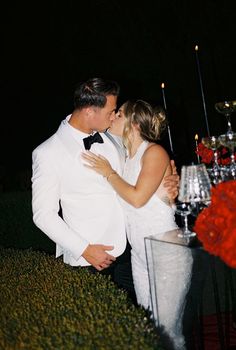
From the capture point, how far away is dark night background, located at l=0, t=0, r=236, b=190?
10.1 metres

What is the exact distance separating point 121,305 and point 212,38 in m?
9.21

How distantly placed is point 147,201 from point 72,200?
44 centimetres

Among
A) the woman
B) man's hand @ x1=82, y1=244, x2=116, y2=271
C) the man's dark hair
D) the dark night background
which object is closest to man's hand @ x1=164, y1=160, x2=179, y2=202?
the woman

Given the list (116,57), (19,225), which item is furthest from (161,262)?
(116,57)

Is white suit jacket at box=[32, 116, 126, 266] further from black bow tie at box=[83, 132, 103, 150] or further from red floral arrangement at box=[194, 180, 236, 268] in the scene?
red floral arrangement at box=[194, 180, 236, 268]

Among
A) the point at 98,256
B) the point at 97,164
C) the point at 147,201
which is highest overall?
the point at 97,164

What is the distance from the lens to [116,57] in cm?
1063

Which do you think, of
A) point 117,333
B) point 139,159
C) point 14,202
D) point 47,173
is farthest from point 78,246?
point 14,202

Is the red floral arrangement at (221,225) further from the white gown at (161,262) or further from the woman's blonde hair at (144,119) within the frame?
the woman's blonde hair at (144,119)

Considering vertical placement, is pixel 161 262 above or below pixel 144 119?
below

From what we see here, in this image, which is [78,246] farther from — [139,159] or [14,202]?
[14,202]

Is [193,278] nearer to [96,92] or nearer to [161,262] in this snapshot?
[161,262]

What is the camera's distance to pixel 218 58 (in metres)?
10.3

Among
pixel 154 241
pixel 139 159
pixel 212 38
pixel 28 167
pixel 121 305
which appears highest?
pixel 212 38
